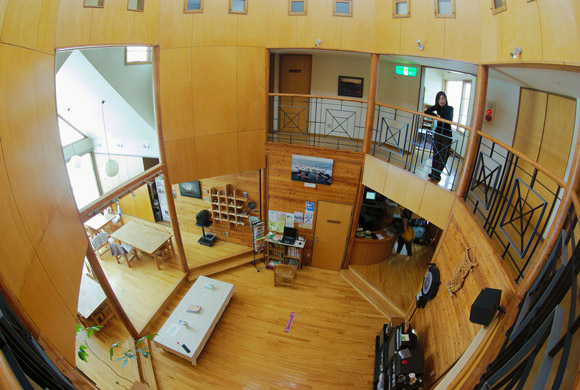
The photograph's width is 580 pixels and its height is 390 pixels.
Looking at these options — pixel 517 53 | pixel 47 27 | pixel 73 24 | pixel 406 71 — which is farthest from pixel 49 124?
pixel 406 71

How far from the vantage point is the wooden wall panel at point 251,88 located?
645cm

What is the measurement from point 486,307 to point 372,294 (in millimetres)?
4422

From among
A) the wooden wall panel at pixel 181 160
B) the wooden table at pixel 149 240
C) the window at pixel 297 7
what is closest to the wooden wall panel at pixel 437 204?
the window at pixel 297 7

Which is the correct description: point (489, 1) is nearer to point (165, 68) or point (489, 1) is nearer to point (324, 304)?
point (165, 68)

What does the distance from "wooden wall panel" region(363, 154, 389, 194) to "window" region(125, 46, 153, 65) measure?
16.7 feet

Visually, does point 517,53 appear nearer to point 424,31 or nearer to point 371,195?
point 424,31

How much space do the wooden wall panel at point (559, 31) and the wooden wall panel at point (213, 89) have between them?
5.16 metres

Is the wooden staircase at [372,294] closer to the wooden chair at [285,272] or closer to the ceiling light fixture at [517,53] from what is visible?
the wooden chair at [285,272]

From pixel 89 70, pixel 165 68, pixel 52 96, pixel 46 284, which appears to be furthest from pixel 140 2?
pixel 46 284

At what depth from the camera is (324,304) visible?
704 centimetres

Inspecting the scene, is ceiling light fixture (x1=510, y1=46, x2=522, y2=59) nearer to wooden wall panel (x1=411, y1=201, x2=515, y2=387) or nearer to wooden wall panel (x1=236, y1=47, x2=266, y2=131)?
wooden wall panel (x1=411, y1=201, x2=515, y2=387)

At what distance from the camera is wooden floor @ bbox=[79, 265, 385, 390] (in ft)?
17.8

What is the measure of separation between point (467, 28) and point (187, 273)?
774 cm

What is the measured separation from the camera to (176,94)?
6.12m
